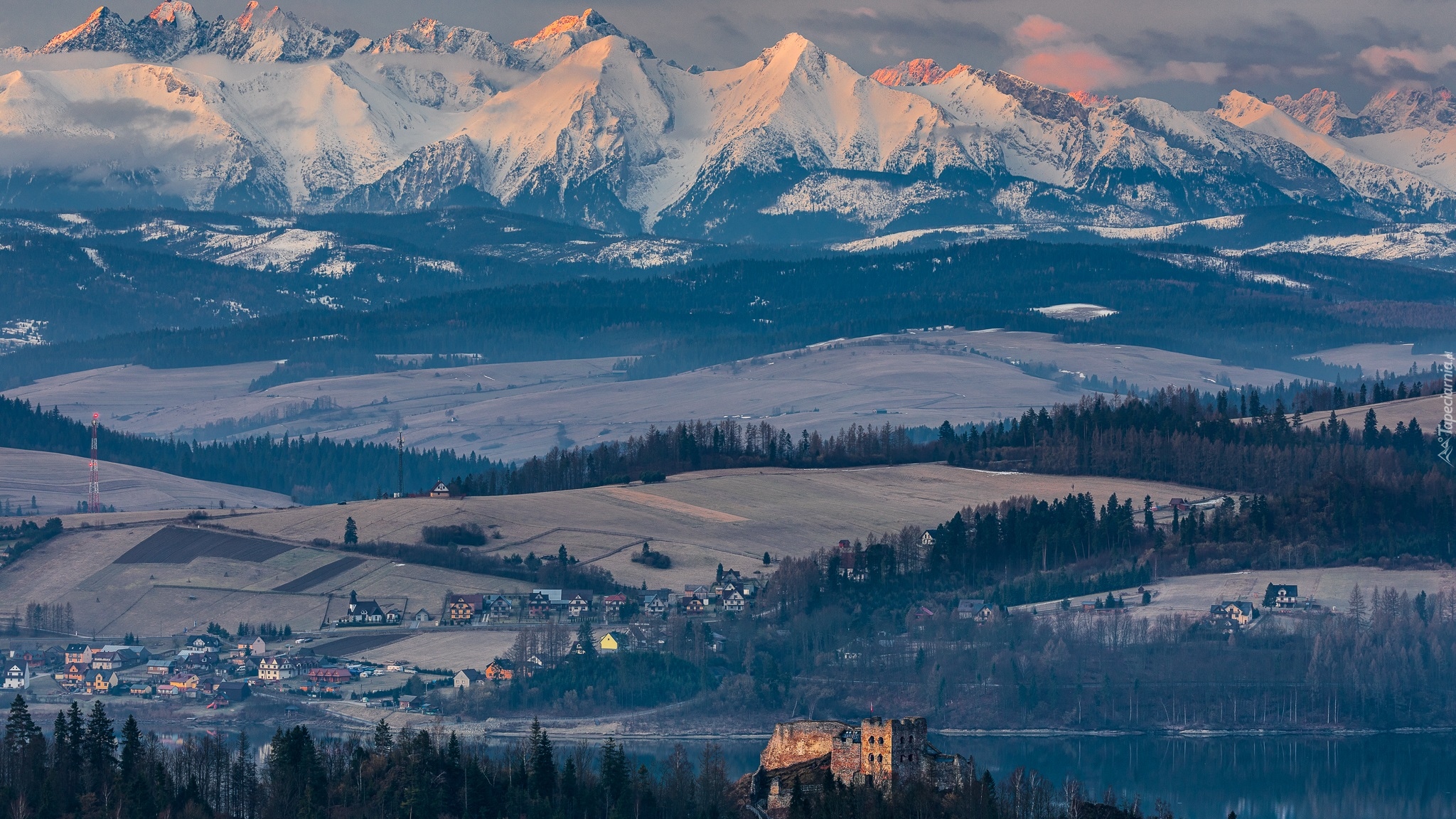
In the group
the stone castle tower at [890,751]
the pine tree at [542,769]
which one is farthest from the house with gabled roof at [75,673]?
the stone castle tower at [890,751]

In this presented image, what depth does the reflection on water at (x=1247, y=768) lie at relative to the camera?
144 m

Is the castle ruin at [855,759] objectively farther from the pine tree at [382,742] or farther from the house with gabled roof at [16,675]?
the house with gabled roof at [16,675]

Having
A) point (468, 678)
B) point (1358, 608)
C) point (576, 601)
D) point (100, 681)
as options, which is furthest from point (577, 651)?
point (1358, 608)

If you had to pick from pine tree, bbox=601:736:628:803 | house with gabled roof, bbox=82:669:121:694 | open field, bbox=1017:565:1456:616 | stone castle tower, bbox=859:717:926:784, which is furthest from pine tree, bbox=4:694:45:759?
open field, bbox=1017:565:1456:616

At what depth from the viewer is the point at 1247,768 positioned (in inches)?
6102

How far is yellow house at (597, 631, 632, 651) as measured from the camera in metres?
172

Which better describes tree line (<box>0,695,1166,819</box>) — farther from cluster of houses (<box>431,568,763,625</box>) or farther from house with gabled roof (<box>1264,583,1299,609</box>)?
house with gabled roof (<box>1264,583,1299,609</box>)

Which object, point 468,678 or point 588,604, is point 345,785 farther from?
point 588,604

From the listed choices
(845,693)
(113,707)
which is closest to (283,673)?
(113,707)

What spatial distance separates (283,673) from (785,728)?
67.7 metres

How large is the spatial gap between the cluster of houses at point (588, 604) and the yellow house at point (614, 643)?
6.27 m

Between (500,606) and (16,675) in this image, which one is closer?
(16,675)

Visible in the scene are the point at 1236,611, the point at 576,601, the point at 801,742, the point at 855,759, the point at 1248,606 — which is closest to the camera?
the point at 855,759

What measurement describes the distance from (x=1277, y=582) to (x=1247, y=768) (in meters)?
36.5
